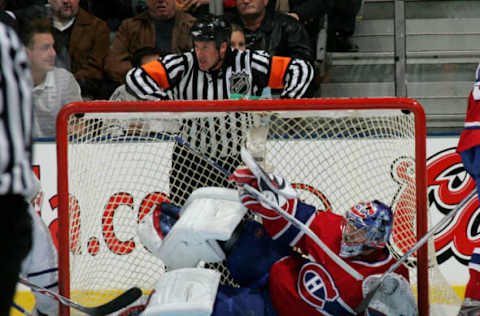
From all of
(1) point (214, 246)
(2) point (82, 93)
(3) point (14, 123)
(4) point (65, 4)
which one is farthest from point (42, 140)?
(3) point (14, 123)

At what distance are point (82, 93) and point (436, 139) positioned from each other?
1.52 m

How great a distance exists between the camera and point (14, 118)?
3.51ft

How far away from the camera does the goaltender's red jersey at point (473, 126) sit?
1835 mm

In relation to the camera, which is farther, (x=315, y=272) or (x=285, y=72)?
(x=285, y=72)

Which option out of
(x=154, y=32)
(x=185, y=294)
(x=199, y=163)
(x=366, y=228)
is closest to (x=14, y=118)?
(x=185, y=294)

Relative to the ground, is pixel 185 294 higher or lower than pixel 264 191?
lower

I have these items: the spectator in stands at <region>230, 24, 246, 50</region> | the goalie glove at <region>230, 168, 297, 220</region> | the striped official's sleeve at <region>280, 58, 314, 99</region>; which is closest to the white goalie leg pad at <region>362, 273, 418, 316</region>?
the goalie glove at <region>230, 168, 297, 220</region>

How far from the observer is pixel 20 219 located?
3.40 ft

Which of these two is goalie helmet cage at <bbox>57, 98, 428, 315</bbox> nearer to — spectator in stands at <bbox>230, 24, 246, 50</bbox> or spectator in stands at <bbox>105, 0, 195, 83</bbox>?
spectator in stands at <bbox>230, 24, 246, 50</bbox>

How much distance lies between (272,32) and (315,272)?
63.7 inches

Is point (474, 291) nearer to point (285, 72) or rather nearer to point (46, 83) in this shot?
point (285, 72)

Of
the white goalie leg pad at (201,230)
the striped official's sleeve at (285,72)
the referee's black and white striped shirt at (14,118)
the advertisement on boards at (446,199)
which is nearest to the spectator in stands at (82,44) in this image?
the advertisement on boards at (446,199)

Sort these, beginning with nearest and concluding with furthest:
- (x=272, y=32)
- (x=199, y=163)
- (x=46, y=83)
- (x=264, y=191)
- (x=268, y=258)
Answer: (x=264, y=191) → (x=268, y=258) → (x=199, y=163) → (x=46, y=83) → (x=272, y=32)

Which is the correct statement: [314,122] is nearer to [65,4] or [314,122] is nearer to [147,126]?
[147,126]
